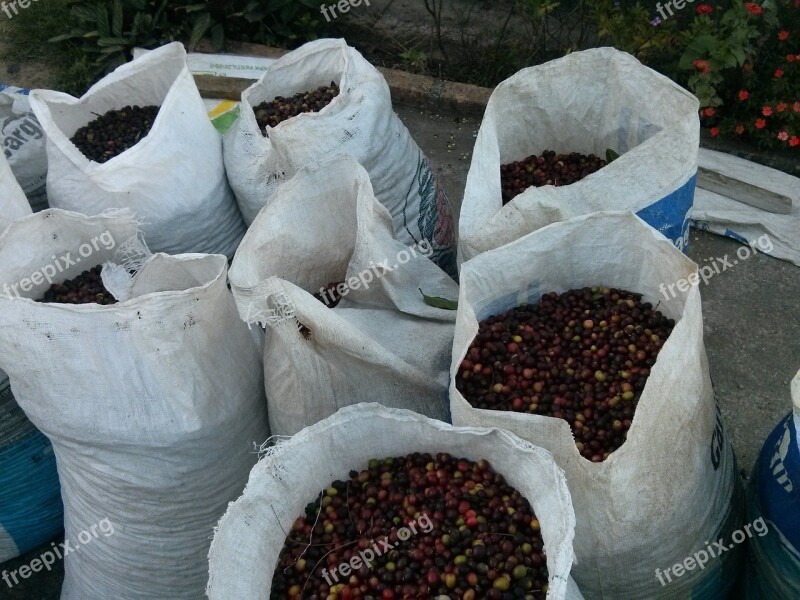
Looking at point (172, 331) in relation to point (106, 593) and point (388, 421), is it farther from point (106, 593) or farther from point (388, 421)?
point (106, 593)

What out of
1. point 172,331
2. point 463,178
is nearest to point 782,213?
point 463,178

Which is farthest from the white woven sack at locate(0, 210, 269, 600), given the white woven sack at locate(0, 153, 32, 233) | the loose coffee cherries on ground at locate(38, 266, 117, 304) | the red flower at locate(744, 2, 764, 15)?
the red flower at locate(744, 2, 764, 15)

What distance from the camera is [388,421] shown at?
5.49 ft

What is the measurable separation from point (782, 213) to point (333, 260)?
2.04 meters

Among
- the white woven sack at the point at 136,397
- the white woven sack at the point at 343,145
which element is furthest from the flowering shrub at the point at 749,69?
the white woven sack at the point at 136,397

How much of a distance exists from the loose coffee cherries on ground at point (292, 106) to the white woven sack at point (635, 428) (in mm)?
1026

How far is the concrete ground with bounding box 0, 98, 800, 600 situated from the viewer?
8.71 ft

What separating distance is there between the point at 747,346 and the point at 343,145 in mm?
1667

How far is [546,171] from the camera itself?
240cm

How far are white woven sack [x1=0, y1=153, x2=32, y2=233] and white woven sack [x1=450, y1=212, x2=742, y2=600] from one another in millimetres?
1326

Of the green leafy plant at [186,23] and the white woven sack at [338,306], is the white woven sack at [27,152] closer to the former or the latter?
the white woven sack at [338,306]

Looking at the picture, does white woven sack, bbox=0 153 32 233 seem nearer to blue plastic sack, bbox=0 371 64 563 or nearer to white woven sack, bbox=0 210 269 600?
white woven sack, bbox=0 210 269 600

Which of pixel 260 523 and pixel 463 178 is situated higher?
pixel 260 523

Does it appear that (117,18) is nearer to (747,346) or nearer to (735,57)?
(735,57)
